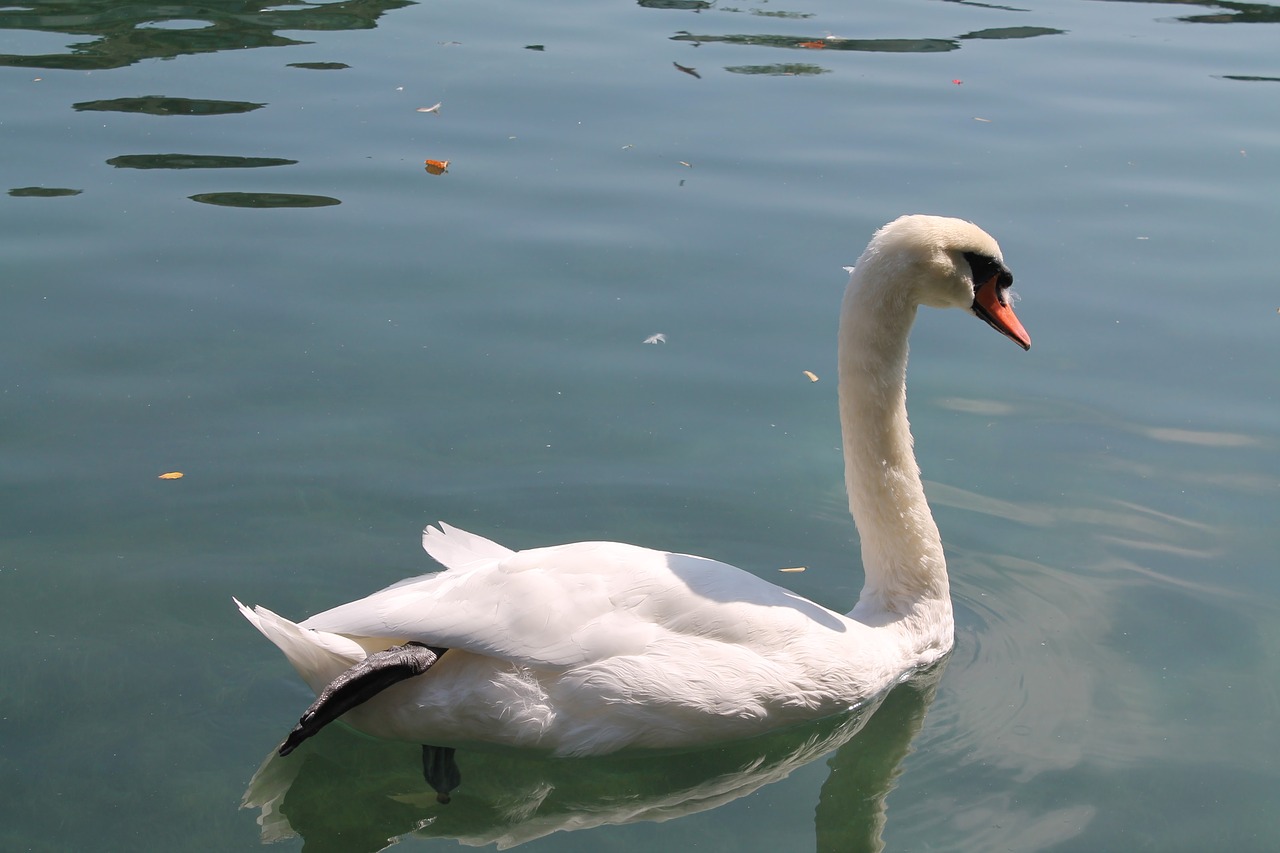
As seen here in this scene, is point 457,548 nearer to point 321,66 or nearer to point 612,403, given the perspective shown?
point 612,403

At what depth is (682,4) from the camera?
1382cm

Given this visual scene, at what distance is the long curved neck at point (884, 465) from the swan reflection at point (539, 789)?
558 millimetres

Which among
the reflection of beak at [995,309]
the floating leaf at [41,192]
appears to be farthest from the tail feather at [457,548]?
the floating leaf at [41,192]

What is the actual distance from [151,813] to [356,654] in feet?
2.36

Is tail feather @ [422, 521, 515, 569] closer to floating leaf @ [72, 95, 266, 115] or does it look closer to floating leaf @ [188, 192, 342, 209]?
floating leaf @ [188, 192, 342, 209]

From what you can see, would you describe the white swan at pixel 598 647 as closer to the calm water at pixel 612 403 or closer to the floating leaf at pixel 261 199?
the calm water at pixel 612 403

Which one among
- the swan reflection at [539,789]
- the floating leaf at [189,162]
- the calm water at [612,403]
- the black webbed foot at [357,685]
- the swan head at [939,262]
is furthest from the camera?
the floating leaf at [189,162]

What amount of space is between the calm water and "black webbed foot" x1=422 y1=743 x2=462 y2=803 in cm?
7

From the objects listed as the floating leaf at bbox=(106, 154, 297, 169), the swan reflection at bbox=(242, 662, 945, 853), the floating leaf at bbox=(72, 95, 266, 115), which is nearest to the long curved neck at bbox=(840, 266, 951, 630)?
the swan reflection at bbox=(242, 662, 945, 853)

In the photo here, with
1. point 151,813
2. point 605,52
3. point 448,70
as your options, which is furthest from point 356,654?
point 605,52

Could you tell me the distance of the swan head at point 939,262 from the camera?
506 cm

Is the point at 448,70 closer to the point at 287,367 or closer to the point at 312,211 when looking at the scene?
the point at 312,211

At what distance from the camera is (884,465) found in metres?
5.33

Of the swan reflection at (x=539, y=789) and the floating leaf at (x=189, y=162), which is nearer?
the swan reflection at (x=539, y=789)
